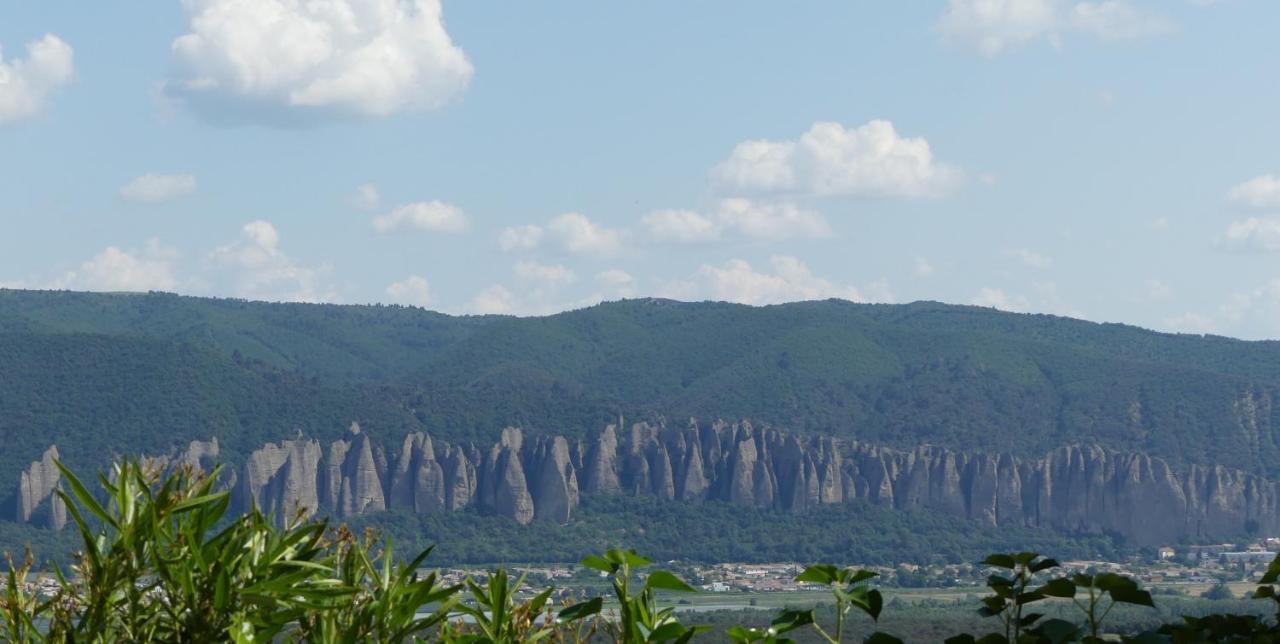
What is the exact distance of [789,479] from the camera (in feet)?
574

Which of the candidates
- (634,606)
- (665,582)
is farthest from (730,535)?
(665,582)

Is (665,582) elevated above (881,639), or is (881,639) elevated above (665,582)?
(665,582)

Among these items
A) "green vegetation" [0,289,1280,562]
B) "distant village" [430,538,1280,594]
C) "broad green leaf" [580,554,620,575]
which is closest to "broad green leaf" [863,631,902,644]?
"broad green leaf" [580,554,620,575]

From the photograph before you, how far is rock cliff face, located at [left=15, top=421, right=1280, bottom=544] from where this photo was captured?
167125 millimetres

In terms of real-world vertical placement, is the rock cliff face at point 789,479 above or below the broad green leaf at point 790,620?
above

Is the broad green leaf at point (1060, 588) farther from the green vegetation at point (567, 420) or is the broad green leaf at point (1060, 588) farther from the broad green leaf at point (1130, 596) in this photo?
the green vegetation at point (567, 420)

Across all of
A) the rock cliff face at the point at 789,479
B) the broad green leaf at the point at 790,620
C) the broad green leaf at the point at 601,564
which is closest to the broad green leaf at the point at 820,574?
the broad green leaf at the point at 790,620

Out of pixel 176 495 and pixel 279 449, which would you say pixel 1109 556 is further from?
pixel 176 495

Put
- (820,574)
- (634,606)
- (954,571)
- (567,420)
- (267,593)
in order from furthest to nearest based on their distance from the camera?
(567,420)
(954,571)
(634,606)
(267,593)
(820,574)

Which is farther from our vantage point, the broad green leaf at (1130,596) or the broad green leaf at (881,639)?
the broad green leaf at (881,639)

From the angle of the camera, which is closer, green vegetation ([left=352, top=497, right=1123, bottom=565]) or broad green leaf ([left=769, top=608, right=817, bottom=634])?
broad green leaf ([left=769, top=608, right=817, bottom=634])

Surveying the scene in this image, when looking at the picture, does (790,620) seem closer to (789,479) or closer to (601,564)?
(601,564)

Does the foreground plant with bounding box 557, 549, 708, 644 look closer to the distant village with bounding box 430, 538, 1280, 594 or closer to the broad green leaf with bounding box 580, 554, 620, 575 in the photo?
the broad green leaf with bounding box 580, 554, 620, 575

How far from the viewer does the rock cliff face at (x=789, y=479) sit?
548ft
